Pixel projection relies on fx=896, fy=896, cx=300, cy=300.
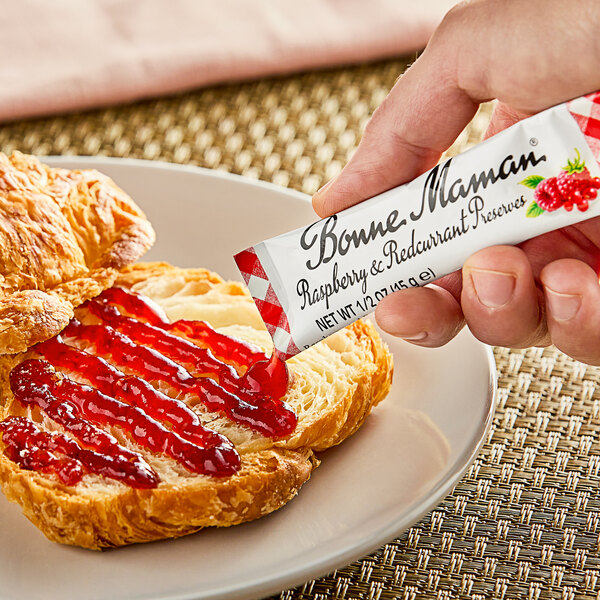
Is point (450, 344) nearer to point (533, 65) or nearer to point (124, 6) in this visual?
point (533, 65)

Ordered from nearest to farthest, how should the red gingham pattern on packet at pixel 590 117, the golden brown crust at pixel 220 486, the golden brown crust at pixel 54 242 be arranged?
the red gingham pattern on packet at pixel 590 117, the golden brown crust at pixel 220 486, the golden brown crust at pixel 54 242

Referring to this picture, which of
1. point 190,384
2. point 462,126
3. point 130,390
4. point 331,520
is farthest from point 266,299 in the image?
point 462,126

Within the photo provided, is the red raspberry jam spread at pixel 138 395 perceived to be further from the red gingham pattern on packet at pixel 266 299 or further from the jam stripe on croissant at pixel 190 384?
the red gingham pattern on packet at pixel 266 299

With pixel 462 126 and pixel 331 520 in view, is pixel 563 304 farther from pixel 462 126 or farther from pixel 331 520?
pixel 331 520

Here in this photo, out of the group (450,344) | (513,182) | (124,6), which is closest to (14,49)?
(124,6)

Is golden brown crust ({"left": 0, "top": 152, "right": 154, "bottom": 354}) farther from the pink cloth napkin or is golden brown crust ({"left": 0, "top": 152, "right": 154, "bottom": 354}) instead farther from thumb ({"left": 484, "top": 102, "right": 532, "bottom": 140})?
the pink cloth napkin

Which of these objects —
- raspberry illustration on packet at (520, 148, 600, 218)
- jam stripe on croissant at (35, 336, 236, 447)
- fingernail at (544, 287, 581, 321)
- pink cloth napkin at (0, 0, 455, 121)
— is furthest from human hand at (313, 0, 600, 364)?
pink cloth napkin at (0, 0, 455, 121)

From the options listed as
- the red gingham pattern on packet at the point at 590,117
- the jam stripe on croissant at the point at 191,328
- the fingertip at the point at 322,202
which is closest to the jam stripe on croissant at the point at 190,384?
the jam stripe on croissant at the point at 191,328
